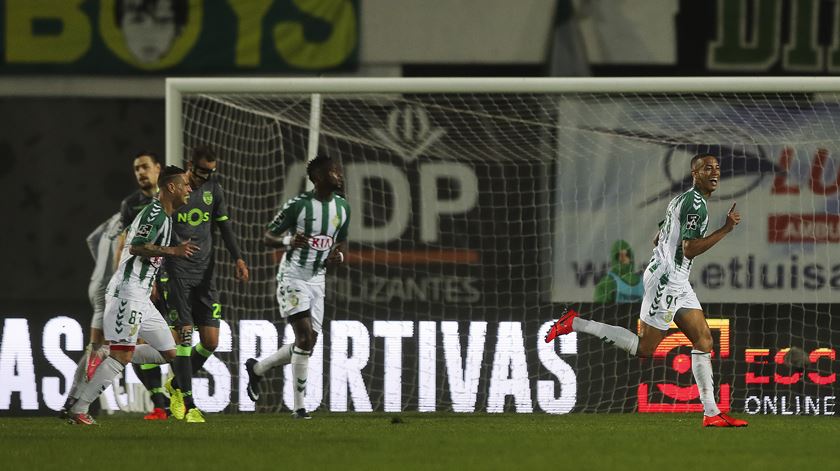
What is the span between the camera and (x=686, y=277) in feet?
31.2

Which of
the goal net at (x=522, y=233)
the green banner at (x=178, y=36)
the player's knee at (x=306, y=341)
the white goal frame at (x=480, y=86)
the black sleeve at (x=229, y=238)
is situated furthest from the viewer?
the green banner at (x=178, y=36)

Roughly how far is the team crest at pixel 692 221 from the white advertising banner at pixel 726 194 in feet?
10.6

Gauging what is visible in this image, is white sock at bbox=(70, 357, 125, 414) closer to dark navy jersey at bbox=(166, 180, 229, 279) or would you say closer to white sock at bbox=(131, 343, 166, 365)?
white sock at bbox=(131, 343, 166, 365)

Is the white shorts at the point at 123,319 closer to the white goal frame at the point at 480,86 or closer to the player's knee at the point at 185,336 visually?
the player's knee at the point at 185,336

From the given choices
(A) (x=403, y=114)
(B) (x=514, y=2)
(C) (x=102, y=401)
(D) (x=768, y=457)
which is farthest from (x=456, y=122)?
(D) (x=768, y=457)

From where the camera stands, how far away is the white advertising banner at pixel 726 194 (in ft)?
41.3

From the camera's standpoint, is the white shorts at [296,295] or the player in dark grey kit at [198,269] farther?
the player in dark grey kit at [198,269]

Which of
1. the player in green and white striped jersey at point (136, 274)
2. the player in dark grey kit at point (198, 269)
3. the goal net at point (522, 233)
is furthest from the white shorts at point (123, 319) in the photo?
the goal net at point (522, 233)

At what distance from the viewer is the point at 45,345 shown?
11.9m

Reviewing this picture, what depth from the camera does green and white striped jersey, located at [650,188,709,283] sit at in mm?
9352

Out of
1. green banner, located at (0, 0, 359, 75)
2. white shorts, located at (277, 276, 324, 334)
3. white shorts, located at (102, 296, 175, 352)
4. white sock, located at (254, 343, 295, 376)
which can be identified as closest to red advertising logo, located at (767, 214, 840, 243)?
green banner, located at (0, 0, 359, 75)

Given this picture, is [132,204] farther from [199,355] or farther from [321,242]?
[321,242]

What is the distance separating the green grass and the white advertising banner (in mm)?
2109

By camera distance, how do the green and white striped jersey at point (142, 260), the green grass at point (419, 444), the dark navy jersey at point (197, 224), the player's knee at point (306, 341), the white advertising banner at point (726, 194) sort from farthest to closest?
the white advertising banner at point (726, 194) < the dark navy jersey at point (197, 224) < the player's knee at point (306, 341) < the green and white striped jersey at point (142, 260) < the green grass at point (419, 444)
